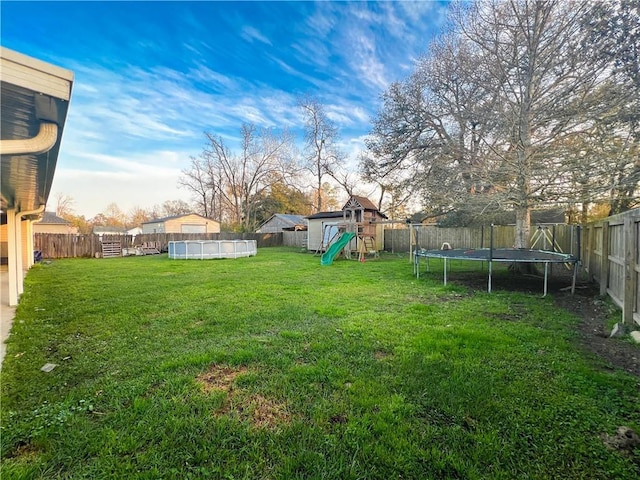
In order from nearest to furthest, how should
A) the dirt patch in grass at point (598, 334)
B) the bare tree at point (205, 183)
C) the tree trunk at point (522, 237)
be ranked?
1. the dirt patch in grass at point (598, 334)
2. the tree trunk at point (522, 237)
3. the bare tree at point (205, 183)

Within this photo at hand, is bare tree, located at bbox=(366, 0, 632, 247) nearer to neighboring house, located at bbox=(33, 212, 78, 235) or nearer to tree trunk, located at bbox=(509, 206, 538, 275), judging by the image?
tree trunk, located at bbox=(509, 206, 538, 275)

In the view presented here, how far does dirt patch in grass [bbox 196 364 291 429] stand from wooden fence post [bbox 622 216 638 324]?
432 cm

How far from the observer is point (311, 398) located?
239 cm

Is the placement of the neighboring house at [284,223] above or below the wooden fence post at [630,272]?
above

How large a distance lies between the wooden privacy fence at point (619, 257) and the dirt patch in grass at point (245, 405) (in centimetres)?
425

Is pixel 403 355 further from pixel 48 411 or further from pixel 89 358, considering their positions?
pixel 89 358

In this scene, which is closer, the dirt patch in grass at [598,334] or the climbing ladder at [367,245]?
the dirt patch in grass at [598,334]

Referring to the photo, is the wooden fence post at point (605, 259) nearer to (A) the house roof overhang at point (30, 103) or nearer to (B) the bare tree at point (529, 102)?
(B) the bare tree at point (529, 102)

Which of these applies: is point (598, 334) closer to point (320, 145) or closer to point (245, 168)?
point (320, 145)

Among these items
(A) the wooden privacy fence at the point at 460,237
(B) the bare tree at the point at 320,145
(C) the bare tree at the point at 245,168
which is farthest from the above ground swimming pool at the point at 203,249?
(B) the bare tree at the point at 320,145

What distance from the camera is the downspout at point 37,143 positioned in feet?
7.50

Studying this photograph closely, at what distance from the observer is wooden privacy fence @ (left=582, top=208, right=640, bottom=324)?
12.3 feet

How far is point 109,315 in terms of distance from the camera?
4.81 metres

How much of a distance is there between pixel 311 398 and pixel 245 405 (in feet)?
1.63
